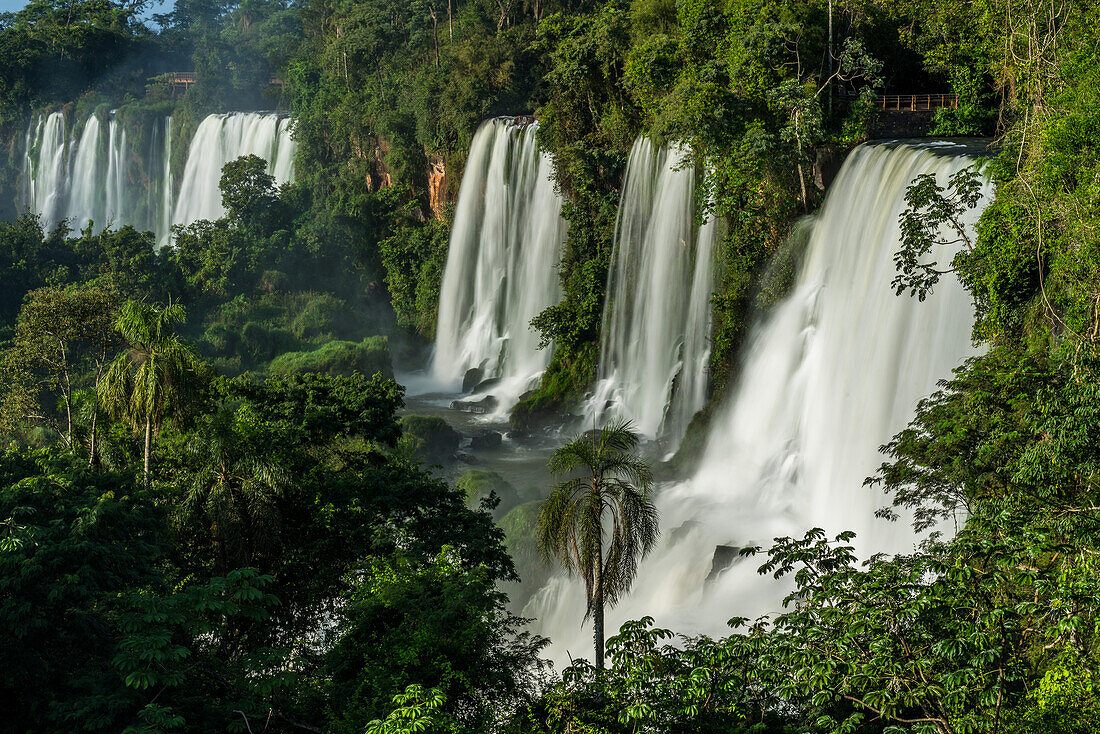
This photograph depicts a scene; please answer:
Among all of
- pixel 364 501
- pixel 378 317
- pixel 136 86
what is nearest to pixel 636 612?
pixel 364 501

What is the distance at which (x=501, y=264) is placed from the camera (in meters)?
37.5

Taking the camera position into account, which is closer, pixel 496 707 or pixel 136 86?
pixel 496 707

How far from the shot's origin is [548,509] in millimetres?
12805

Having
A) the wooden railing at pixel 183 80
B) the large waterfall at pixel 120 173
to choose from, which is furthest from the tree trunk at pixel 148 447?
the wooden railing at pixel 183 80

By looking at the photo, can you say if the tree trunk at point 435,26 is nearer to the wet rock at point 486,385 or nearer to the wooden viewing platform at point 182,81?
the wet rock at point 486,385

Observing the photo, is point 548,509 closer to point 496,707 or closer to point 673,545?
point 496,707

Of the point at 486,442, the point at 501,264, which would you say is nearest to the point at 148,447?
the point at 486,442

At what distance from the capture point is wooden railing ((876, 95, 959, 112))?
2573cm

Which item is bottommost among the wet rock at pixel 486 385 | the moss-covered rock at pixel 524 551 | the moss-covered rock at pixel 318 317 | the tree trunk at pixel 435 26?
the moss-covered rock at pixel 524 551

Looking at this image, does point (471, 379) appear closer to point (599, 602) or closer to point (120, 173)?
point (599, 602)

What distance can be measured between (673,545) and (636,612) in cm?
204

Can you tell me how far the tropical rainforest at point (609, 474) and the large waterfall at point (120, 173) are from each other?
48.5 feet

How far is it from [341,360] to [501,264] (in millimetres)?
7933

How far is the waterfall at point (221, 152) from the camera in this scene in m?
49.6
